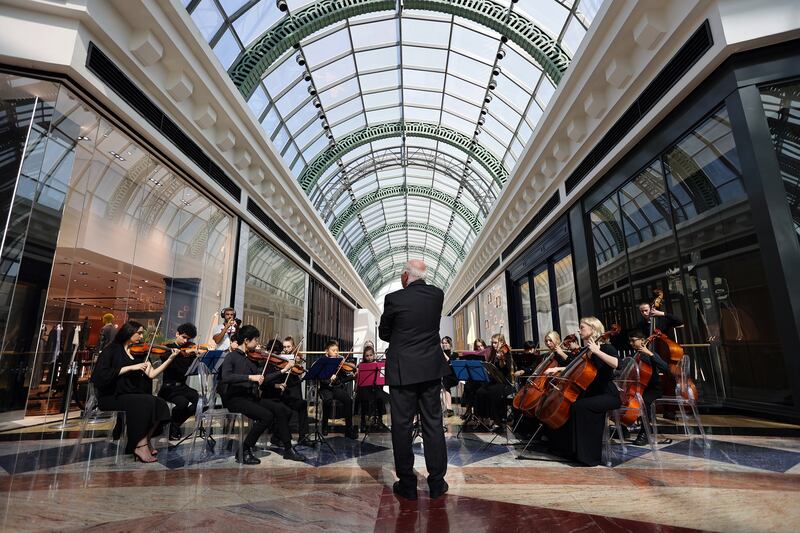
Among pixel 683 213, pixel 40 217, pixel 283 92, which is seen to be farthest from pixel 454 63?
pixel 40 217

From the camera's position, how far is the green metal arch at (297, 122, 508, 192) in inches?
476

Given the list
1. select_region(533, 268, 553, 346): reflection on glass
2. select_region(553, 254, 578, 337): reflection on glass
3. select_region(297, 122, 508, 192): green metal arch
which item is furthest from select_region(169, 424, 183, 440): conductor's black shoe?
select_region(297, 122, 508, 192): green metal arch

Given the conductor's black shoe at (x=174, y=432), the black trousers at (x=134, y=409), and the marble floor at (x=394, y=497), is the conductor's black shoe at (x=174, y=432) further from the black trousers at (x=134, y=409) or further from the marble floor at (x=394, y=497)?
the black trousers at (x=134, y=409)

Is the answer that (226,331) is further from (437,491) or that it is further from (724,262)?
(724,262)

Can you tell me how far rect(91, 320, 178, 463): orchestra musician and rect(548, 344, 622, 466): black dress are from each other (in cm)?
367

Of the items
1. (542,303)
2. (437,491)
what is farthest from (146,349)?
(542,303)

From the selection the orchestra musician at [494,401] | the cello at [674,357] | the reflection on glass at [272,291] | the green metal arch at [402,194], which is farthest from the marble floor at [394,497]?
the green metal arch at [402,194]

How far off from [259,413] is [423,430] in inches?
74.8

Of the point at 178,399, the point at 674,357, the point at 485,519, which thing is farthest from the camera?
the point at 178,399

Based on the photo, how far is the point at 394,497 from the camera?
2.43m

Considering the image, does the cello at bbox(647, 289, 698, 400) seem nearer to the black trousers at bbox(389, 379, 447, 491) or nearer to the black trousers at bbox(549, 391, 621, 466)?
the black trousers at bbox(549, 391, 621, 466)

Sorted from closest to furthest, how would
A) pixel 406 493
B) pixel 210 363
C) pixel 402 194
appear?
pixel 406 493 → pixel 210 363 → pixel 402 194

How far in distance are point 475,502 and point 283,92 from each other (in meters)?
9.45

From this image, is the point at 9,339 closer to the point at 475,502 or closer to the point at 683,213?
the point at 475,502
